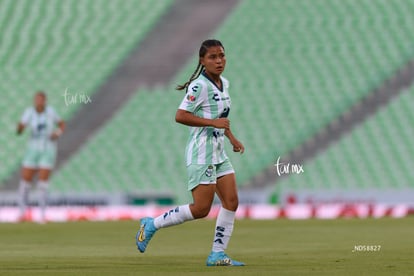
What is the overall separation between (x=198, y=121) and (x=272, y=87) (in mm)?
16568

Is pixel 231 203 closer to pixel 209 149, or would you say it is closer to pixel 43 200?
pixel 209 149

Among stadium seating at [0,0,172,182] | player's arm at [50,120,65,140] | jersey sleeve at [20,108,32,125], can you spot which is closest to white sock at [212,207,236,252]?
player's arm at [50,120,65,140]

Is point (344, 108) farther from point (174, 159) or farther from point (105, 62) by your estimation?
point (105, 62)

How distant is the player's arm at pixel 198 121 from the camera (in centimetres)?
869

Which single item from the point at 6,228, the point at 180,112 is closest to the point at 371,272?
the point at 180,112

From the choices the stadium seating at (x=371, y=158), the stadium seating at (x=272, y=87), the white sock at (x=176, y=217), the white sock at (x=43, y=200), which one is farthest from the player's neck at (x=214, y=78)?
the stadium seating at (x=272, y=87)

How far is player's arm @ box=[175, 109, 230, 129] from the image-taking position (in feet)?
28.5

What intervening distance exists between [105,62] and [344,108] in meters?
6.28

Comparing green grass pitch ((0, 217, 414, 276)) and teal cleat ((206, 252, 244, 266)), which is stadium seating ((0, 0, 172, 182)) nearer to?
green grass pitch ((0, 217, 414, 276))

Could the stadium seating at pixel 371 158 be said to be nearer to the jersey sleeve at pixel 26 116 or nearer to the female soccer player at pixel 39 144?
the female soccer player at pixel 39 144

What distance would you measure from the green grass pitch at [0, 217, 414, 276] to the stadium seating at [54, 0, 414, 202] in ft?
20.8

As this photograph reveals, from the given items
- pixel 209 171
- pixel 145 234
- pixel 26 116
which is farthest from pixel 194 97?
pixel 26 116

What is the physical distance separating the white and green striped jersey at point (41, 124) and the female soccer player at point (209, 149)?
10.6 m

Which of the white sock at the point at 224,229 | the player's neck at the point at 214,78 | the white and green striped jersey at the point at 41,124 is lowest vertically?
the white sock at the point at 224,229
